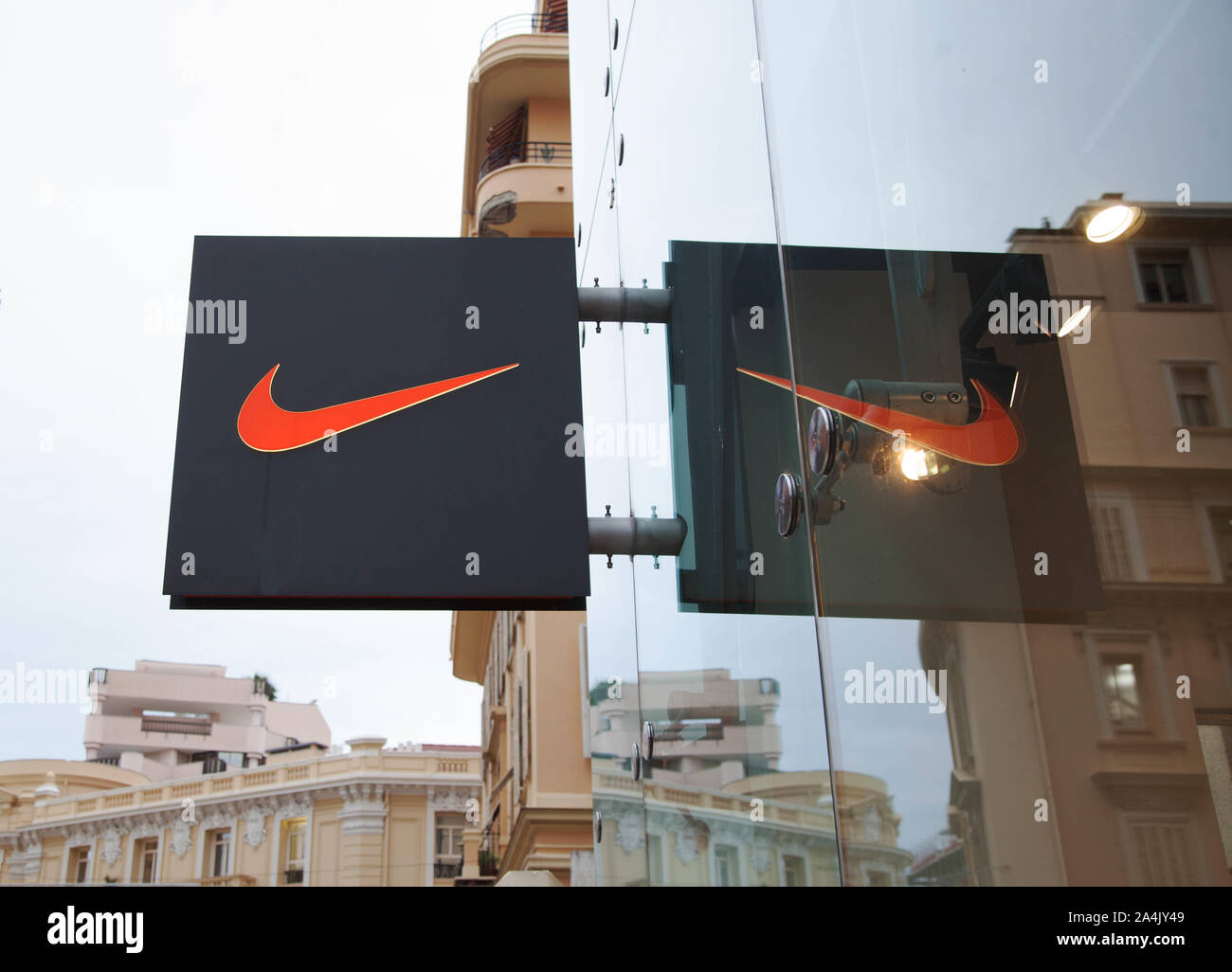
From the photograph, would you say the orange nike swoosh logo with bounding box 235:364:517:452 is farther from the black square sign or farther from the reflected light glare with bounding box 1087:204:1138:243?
the reflected light glare with bounding box 1087:204:1138:243

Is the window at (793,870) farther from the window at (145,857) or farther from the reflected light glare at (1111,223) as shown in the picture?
the window at (145,857)

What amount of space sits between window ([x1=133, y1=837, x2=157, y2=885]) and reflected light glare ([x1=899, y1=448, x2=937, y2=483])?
48.4 m

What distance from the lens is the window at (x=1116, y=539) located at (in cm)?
154

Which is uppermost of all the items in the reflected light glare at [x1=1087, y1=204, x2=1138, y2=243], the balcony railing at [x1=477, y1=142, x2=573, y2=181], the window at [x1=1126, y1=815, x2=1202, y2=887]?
the balcony railing at [x1=477, y1=142, x2=573, y2=181]

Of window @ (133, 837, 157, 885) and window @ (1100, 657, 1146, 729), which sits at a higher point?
window @ (133, 837, 157, 885)

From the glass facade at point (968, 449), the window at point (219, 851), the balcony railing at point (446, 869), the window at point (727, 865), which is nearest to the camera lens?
the glass facade at point (968, 449)

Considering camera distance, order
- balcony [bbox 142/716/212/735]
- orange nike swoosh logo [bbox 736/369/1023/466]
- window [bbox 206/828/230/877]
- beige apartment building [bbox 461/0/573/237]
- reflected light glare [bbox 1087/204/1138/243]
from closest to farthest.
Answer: reflected light glare [bbox 1087/204/1138/243]
orange nike swoosh logo [bbox 736/369/1023/466]
beige apartment building [bbox 461/0/573/237]
window [bbox 206/828/230/877]
balcony [bbox 142/716/212/735]

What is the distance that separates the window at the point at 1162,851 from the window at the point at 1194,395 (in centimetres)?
53

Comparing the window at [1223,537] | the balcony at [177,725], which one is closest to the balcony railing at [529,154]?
the window at [1223,537]

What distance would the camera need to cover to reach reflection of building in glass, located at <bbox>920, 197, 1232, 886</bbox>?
1.42 meters

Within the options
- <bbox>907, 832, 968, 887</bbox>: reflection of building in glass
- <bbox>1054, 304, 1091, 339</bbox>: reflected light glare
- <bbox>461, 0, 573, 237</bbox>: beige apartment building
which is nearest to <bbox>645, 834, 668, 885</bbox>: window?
<bbox>907, 832, 968, 887</bbox>: reflection of building in glass

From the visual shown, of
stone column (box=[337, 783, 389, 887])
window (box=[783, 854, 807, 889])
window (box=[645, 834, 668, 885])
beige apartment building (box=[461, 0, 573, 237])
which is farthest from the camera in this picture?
stone column (box=[337, 783, 389, 887])

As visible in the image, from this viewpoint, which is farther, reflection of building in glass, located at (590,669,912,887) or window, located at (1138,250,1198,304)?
reflection of building in glass, located at (590,669,912,887)
